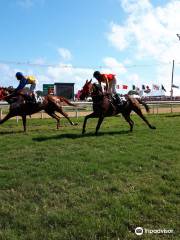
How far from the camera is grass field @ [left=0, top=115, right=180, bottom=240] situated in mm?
5812

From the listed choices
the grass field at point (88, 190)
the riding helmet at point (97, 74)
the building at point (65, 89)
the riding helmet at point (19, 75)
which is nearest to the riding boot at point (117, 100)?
the riding helmet at point (97, 74)

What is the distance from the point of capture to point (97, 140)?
12.4 meters

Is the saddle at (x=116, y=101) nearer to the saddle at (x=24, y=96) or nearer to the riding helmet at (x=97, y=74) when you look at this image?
the riding helmet at (x=97, y=74)

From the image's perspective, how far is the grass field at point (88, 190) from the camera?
5812 millimetres

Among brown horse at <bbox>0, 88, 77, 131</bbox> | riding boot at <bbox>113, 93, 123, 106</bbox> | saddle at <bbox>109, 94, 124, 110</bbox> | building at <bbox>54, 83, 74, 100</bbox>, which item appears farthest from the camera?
building at <bbox>54, 83, 74, 100</bbox>

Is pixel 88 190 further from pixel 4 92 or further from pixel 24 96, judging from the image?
pixel 4 92

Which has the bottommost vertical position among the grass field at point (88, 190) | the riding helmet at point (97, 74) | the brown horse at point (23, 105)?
the grass field at point (88, 190)

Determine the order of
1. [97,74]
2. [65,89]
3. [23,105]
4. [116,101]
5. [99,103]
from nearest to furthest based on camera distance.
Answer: [97,74] → [99,103] → [116,101] → [23,105] → [65,89]

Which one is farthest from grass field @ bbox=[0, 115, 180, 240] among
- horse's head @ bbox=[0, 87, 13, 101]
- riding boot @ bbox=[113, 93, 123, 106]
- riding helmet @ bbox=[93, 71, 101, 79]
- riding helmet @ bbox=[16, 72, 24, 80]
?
horse's head @ bbox=[0, 87, 13, 101]

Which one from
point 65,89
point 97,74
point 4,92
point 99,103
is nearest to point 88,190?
point 99,103

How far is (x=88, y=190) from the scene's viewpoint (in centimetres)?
724

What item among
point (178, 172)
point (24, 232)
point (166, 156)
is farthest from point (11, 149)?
point (24, 232)

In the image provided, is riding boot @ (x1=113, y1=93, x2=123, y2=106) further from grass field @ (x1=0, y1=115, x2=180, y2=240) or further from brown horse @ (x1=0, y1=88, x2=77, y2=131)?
grass field @ (x1=0, y1=115, x2=180, y2=240)

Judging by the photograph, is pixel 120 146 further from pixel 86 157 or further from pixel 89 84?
pixel 89 84
